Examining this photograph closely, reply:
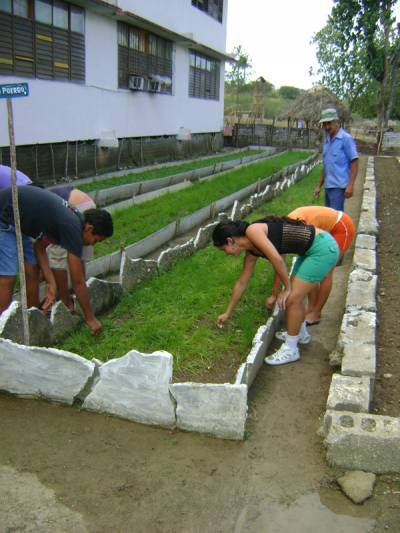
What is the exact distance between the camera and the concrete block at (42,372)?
3.36 meters

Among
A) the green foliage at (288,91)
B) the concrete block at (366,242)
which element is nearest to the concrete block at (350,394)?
the concrete block at (366,242)

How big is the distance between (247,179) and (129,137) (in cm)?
501

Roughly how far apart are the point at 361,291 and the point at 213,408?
2.45 metres

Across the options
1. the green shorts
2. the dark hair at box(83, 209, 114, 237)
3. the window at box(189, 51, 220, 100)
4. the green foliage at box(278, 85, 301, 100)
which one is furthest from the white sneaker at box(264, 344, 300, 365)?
the green foliage at box(278, 85, 301, 100)

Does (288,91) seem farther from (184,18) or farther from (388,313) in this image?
(388,313)

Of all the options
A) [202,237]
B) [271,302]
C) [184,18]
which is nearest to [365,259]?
[271,302]

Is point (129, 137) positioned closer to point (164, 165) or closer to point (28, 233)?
point (164, 165)

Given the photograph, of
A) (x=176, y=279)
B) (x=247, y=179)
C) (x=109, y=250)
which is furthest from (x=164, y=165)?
(x=176, y=279)

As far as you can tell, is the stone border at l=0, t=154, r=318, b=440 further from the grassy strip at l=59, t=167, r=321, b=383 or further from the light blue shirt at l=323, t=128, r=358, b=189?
the light blue shirt at l=323, t=128, r=358, b=189

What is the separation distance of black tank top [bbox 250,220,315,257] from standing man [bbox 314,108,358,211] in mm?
2389

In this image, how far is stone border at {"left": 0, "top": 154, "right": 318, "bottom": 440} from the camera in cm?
312

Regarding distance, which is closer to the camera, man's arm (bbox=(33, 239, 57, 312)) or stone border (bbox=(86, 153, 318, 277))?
man's arm (bbox=(33, 239, 57, 312))

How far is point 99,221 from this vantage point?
392cm

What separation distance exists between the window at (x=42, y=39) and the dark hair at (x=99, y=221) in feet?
26.5
